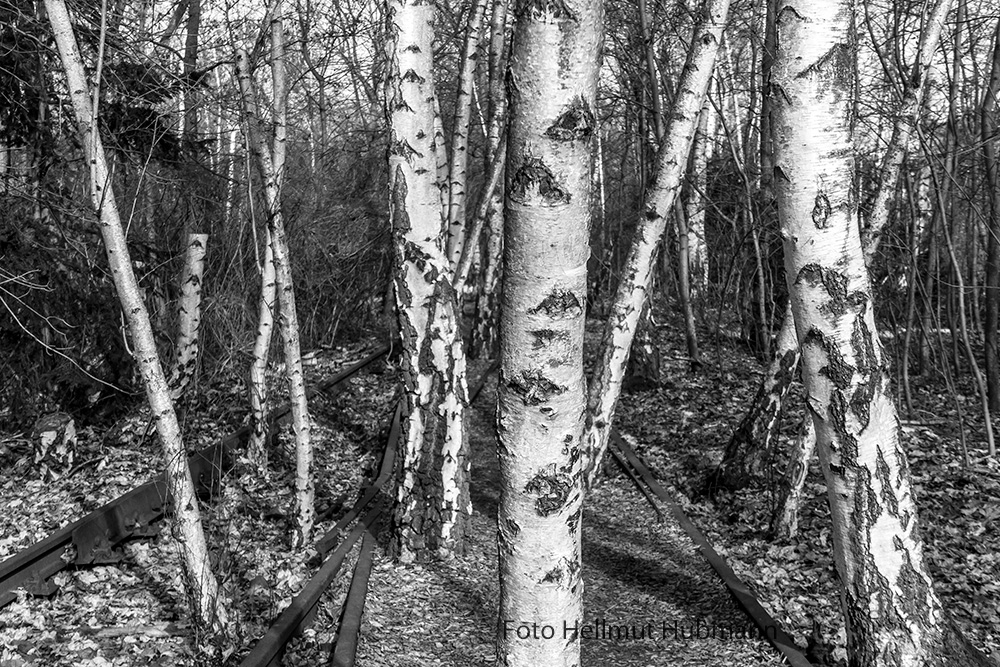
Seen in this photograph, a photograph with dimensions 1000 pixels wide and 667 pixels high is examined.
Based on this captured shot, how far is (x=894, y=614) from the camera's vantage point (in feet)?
12.9

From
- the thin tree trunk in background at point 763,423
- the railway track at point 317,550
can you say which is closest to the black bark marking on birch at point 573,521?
the railway track at point 317,550

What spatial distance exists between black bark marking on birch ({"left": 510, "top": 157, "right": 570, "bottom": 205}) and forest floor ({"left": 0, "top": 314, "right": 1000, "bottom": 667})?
324 centimetres

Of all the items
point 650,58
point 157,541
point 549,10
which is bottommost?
point 157,541

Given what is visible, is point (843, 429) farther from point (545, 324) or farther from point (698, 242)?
point (698, 242)

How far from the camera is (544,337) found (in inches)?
111

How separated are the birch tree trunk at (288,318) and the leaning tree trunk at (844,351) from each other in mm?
3916

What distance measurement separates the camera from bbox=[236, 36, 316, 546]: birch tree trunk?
636 centimetres

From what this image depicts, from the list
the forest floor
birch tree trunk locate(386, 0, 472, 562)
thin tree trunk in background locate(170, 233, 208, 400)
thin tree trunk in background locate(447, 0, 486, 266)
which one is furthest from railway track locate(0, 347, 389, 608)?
thin tree trunk in background locate(447, 0, 486, 266)

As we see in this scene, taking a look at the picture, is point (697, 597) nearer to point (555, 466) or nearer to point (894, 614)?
point (894, 614)

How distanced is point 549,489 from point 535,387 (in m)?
0.39

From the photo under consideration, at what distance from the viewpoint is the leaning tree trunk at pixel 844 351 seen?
3.62 metres

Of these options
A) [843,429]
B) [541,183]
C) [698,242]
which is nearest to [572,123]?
[541,183]

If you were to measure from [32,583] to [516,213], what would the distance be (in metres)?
4.98

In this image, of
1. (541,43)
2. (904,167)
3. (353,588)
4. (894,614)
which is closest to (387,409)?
(353,588)
